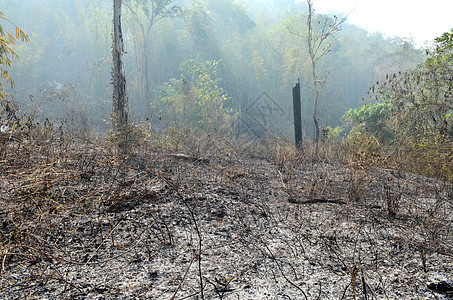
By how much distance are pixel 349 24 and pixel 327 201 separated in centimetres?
5222

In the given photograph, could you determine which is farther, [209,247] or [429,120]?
[429,120]

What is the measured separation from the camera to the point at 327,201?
3.19 m

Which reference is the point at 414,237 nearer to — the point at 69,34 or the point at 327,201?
the point at 327,201

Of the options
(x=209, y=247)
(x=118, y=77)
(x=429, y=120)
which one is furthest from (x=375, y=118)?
(x=209, y=247)

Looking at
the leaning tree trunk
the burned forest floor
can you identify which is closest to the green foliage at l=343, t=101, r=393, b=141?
the burned forest floor

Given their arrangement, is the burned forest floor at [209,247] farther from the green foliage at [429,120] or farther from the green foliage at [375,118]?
the green foliage at [375,118]

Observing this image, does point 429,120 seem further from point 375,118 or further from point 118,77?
point 118,77

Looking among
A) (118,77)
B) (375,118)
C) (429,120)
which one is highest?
(118,77)

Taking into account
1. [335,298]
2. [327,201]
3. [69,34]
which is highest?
[69,34]

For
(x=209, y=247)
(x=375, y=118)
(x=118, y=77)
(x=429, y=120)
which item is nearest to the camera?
(x=209, y=247)

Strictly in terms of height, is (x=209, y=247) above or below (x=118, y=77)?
below

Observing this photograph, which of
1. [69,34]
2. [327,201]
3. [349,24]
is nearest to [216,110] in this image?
[327,201]

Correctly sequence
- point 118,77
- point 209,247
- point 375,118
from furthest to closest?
point 375,118, point 118,77, point 209,247

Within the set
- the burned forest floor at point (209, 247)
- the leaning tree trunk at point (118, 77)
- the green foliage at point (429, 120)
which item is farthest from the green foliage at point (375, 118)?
the leaning tree trunk at point (118, 77)
